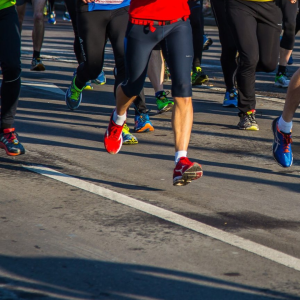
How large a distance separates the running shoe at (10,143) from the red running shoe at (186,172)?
1.65 meters

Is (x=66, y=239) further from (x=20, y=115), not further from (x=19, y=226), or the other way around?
(x=20, y=115)

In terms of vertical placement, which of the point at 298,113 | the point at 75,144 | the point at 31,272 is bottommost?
the point at 298,113

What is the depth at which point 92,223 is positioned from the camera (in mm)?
4223

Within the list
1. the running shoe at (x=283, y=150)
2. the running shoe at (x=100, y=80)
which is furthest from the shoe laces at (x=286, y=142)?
the running shoe at (x=100, y=80)

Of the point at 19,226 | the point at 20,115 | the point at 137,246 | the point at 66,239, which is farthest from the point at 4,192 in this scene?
the point at 20,115

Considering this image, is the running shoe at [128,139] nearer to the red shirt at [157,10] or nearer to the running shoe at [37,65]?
the red shirt at [157,10]

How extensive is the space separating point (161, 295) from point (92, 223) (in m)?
1.10

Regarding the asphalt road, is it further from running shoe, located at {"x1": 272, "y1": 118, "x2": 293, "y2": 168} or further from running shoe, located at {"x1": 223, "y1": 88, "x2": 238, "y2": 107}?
running shoe, located at {"x1": 223, "y1": 88, "x2": 238, "y2": 107}

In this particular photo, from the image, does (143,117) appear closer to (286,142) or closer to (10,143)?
(10,143)

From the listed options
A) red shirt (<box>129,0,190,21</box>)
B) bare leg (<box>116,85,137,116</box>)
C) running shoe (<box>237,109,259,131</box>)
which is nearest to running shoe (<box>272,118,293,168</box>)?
bare leg (<box>116,85,137,116</box>)

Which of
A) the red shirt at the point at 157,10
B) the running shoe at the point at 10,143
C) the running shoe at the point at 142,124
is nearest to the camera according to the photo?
the red shirt at the point at 157,10

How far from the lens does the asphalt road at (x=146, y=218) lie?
3.37m

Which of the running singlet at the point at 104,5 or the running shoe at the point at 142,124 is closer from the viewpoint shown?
Answer: the running singlet at the point at 104,5

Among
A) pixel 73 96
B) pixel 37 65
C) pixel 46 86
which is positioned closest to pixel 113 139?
pixel 73 96
